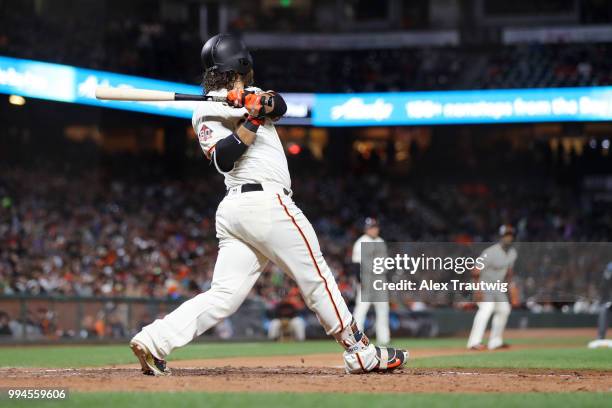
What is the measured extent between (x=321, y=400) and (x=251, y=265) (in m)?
1.44

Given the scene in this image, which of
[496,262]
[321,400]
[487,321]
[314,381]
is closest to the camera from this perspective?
[321,400]

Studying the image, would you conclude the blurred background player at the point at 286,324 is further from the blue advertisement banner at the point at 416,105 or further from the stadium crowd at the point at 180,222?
the blue advertisement banner at the point at 416,105

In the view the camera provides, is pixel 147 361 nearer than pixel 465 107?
Yes

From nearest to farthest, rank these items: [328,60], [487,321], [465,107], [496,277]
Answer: [496,277]
[487,321]
[465,107]
[328,60]

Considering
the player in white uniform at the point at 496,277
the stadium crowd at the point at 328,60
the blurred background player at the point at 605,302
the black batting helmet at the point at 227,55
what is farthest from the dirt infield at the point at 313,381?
the stadium crowd at the point at 328,60

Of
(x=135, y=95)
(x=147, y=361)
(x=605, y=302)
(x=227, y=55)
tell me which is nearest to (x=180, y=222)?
(x=605, y=302)

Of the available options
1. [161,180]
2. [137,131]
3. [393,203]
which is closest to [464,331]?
[393,203]

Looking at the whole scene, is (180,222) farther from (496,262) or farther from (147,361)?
(147,361)

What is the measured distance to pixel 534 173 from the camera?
27.3 m

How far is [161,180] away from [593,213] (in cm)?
1136

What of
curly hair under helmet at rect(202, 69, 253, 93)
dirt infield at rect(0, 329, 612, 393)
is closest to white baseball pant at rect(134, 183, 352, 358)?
dirt infield at rect(0, 329, 612, 393)

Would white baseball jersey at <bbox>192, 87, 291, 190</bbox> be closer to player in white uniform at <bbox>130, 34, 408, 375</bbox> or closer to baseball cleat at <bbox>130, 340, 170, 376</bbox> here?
player in white uniform at <bbox>130, 34, 408, 375</bbox>

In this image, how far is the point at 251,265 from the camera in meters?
5.78

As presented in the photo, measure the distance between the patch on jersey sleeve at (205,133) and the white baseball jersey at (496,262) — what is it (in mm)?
3812
